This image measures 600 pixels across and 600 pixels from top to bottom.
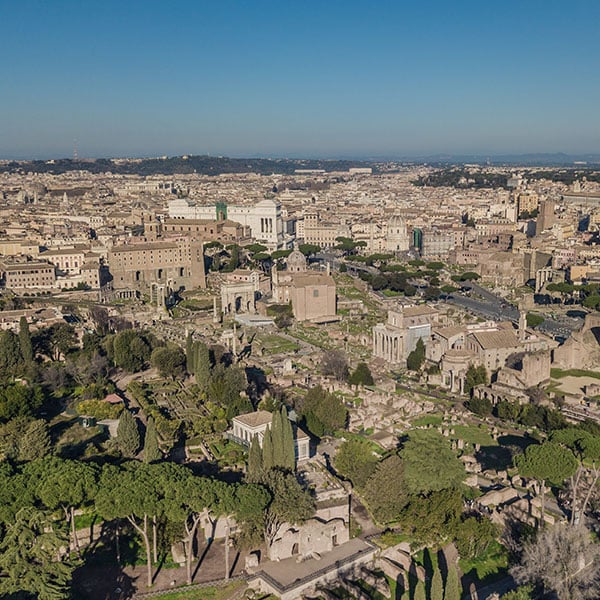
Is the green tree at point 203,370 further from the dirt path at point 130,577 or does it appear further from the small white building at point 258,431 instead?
the dirt path at point 130,577

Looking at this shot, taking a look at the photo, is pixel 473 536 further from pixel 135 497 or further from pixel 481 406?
pixel 481 406

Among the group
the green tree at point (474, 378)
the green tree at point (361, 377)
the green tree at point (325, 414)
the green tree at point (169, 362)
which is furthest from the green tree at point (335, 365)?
the green tree at point (169, 362)

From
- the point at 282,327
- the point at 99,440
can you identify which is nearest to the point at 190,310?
the point at 282,327

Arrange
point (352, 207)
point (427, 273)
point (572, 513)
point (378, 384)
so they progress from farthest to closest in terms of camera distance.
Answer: point (352, 207), point (427, 273), point (378, 384), point (572, 513)

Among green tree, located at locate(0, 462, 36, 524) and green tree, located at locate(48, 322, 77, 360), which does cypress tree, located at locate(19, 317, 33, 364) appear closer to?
green tree, located at locate(48, 322, 77, 360)

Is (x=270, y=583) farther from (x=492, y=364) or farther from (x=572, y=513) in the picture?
(x=492, y=364)

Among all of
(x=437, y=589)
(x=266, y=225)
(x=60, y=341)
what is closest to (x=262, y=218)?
(x=266, y=225)

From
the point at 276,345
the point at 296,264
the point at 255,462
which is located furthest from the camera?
the point at 296,264
